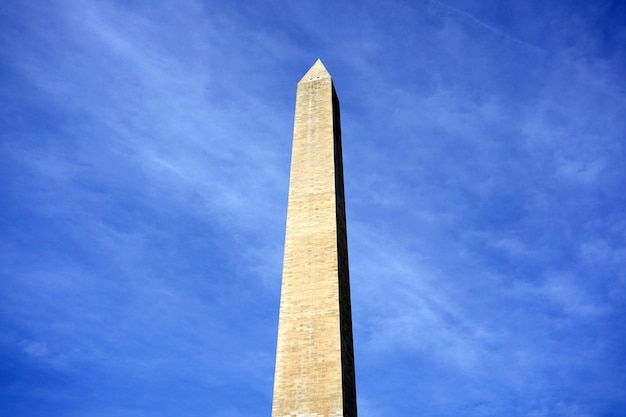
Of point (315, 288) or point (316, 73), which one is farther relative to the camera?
point (316, 73)

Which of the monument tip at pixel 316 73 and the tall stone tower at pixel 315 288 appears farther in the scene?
the monument tip at pixel 316 73

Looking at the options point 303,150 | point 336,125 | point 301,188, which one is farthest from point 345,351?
point 336,125

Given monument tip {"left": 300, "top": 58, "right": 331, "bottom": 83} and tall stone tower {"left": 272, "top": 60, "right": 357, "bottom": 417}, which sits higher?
monument tip {"left": 300, "top": 58, "right": 331, "bottom": 83}

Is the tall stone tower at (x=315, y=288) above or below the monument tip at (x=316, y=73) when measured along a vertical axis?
below

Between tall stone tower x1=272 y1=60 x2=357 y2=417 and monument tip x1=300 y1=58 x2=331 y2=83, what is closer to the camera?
tall stone tower x1=272 y1=60 x2=357 y2=417

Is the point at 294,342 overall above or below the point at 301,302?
below

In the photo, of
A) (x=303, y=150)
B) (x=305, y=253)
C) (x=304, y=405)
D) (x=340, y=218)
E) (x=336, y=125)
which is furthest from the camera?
(x=336, y=125)

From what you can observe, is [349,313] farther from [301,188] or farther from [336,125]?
[336,125]

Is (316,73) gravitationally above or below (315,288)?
above
